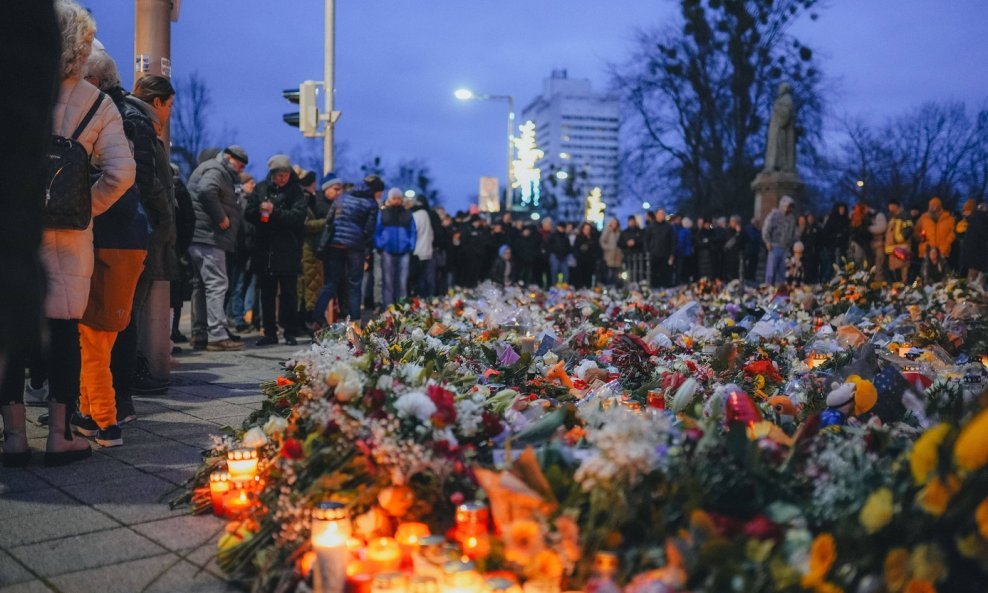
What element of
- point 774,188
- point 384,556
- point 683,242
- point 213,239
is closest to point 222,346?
point 213,239

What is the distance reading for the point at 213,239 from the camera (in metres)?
8.60

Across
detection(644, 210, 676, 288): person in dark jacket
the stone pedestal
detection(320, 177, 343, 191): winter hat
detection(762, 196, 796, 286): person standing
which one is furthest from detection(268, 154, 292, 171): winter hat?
the stone pedestal

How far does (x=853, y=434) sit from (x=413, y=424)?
139 centimetres

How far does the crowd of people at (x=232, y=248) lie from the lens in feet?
12.7

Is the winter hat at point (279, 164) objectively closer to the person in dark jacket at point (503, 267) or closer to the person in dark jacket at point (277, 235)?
the person in dark jacket at point (277, 235)

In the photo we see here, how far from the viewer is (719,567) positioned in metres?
1.94

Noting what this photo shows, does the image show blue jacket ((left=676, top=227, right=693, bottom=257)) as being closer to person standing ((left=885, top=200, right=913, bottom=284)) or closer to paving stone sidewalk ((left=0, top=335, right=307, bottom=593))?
person standing ((left=885, top=200, right=913, bottom=284))

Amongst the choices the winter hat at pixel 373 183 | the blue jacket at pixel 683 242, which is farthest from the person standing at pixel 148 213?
the blue jacket at pixel 683 242

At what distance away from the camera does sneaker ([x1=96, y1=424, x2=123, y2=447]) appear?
14.4ft

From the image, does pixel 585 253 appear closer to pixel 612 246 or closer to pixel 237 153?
pixel 612 246

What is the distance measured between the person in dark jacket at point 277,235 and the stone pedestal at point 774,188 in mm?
15864

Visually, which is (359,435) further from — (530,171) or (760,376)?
(530,171)

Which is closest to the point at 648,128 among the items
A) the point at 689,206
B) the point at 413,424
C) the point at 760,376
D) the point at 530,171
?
the point at 689,206

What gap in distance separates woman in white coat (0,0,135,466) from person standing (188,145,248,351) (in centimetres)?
429
